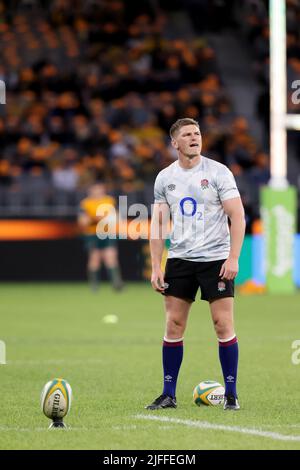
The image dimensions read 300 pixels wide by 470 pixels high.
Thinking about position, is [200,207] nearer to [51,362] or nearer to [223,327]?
[223,327]

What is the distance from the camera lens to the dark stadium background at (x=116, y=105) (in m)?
21.6

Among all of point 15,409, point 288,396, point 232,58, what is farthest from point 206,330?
point 232,58

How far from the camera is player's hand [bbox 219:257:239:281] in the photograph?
695 centimetres

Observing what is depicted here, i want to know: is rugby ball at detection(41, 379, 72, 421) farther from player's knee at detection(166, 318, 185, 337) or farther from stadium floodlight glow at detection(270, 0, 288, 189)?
stadium floodlight glow at detection(270, 0, 288, 189)

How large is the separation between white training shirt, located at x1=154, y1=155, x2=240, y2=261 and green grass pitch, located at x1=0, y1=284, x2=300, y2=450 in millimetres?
1044

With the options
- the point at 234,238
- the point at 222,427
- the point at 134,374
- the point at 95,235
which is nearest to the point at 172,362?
the point at 234,238

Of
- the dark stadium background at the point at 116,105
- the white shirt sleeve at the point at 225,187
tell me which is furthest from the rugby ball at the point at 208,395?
the dark stadium background at the point at 116,105

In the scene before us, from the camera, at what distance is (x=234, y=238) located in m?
6.96

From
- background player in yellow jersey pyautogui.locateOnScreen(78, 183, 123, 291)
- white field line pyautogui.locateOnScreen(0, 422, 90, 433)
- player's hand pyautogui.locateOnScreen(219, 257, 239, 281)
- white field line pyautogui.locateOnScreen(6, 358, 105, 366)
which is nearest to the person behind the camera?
white field line pyautogui.locateOnScreen(0, 422, 90, 433)

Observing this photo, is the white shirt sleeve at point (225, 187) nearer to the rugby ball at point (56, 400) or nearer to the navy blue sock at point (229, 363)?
the navy blue sock at point (229, 363)

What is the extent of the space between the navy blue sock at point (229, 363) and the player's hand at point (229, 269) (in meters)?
0.44

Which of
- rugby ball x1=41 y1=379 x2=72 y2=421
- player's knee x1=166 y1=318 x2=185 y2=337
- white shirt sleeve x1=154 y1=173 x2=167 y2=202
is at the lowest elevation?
rugby ball x1=41 y1=379 x2=72 y2=421

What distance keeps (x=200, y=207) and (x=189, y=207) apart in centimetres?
7

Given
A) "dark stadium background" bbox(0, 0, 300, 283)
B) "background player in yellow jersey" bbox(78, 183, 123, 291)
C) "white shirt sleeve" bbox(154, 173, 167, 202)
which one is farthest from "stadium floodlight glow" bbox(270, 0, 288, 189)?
"white shirt sleeve" bbox(154, 173, 167, 202)
